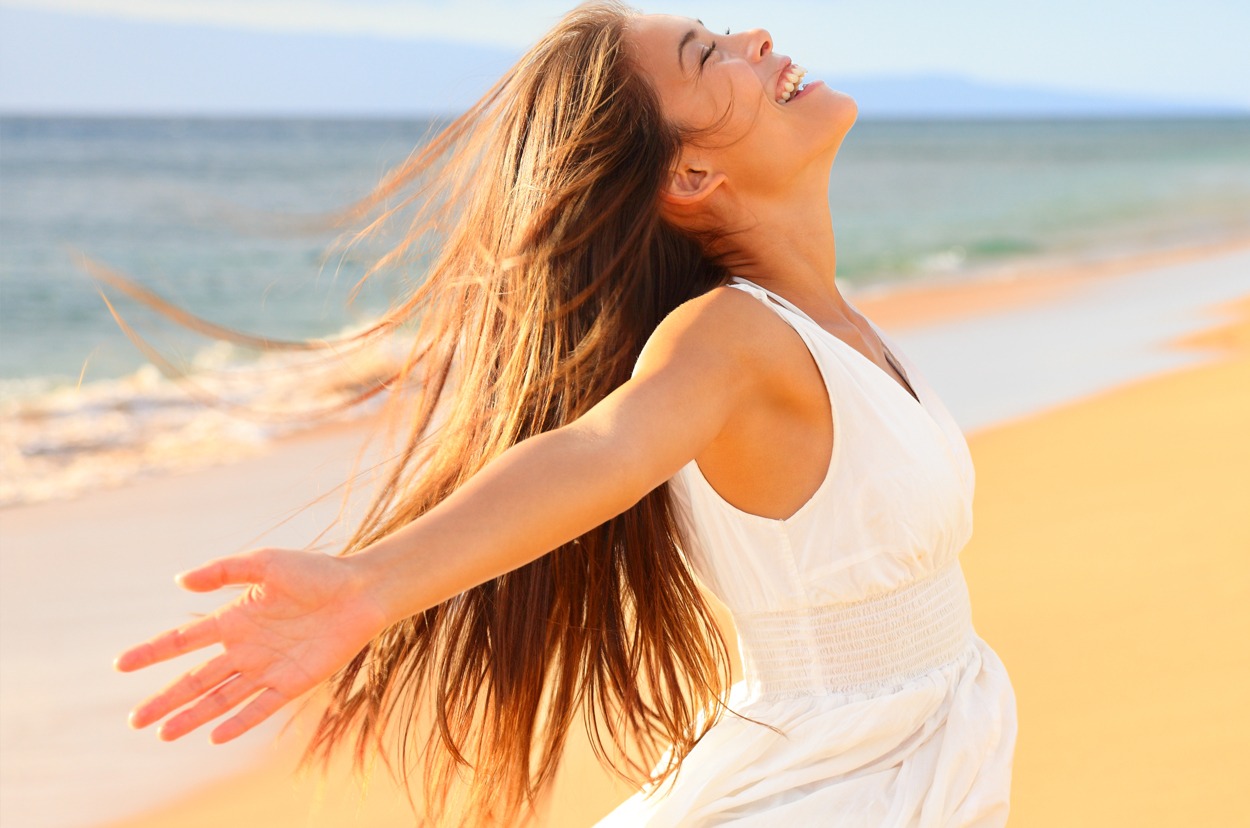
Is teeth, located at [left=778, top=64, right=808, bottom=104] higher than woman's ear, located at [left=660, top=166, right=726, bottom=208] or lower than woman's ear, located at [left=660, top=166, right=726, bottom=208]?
higher

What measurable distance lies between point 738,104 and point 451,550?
0.93 m

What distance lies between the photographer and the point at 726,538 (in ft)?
6.07

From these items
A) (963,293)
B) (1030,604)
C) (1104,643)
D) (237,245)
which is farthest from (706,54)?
(237,245)

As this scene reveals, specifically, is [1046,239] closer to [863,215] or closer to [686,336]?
[863,215]

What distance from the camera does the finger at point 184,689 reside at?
1.23 meters

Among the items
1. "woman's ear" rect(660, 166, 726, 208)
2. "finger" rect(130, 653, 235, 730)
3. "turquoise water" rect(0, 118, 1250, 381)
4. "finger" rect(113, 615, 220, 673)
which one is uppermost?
"turquoise water" rect(0, 118, 1250, 381)

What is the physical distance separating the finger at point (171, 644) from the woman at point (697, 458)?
0.44 m

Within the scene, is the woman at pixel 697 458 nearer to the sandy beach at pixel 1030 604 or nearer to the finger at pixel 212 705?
the finger at pixel 212 705

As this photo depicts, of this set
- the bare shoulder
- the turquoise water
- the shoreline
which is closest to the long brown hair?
the bare shoulder

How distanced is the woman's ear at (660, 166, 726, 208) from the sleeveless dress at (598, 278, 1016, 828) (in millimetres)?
145

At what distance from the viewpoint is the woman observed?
177 centimetres

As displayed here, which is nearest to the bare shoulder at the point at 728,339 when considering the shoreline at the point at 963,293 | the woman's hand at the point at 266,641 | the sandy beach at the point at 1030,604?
the woman's hand at the point at 266,641

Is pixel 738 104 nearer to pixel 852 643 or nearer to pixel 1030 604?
pixel 852 643

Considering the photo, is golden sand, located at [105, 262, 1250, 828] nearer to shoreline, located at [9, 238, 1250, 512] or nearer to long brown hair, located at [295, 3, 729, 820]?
long brown hair, located at [295, 3, 729, 820]
